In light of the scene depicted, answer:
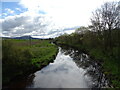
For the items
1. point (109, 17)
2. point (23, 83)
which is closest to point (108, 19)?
point (109, 17)

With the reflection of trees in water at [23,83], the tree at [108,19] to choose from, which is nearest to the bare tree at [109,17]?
the tree at [108,19]

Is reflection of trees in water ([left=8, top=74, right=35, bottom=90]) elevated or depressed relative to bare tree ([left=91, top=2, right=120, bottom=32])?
depressed

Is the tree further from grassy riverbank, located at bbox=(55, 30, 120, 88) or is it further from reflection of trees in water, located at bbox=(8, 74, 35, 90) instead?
reflection of trees in water, located at bbox=(8, 74, 35, 90)

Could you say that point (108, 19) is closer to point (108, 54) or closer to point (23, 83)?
point (108, 54)

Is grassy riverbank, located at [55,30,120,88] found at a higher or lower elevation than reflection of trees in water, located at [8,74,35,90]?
higher

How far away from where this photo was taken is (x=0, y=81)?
15086 millimetres

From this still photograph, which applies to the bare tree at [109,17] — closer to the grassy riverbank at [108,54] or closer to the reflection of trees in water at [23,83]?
the grassy riverbank at [108,54]

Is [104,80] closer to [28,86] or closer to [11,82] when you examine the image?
[28,86]

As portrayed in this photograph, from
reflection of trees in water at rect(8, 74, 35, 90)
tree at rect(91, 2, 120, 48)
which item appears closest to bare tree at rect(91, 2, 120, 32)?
tree at rect(91, 2, 120, 48)

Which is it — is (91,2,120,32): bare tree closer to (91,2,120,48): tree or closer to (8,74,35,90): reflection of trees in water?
(91,2,120,48): tree

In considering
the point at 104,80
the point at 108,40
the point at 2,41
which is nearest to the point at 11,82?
the point at 2,41

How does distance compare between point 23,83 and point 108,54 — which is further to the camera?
point 108,54

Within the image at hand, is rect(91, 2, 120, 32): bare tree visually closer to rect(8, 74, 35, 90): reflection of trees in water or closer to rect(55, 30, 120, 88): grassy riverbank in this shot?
rect(55, 30, 120, 88): grassy riverbank

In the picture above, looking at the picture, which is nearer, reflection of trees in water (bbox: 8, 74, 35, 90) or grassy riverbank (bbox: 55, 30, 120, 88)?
reflection of trees in water (bbox: 8, 74, 35, 90)
